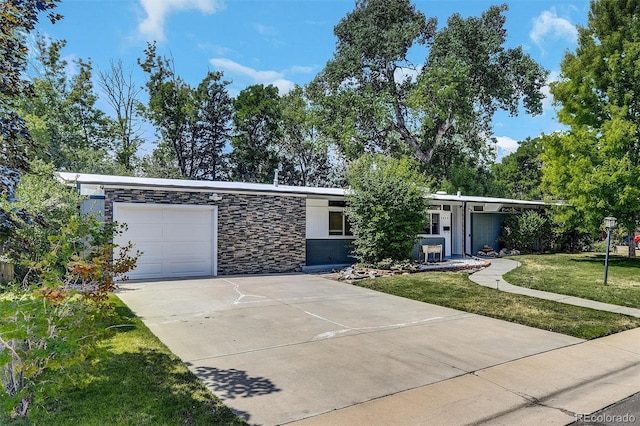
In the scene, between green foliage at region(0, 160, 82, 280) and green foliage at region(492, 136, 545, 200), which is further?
green foliage at region(492, 136, 545, 200)

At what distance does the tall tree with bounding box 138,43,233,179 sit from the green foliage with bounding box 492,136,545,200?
25281 mm

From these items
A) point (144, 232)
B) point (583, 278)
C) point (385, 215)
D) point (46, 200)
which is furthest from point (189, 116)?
point (583, 278)

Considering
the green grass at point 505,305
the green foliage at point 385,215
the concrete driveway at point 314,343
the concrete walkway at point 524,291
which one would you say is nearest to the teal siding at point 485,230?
the concrete walkway at point 524,291

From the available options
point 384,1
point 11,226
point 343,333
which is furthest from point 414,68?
point 11,226

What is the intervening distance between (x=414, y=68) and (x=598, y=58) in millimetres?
13237

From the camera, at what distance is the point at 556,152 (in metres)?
17.7

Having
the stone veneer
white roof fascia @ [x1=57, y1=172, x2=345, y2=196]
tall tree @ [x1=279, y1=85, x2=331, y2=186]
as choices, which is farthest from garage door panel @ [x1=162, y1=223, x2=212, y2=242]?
tall tree @ [x1=279, y1=85, x2=331, y2=186]

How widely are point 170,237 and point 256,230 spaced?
2.68 m

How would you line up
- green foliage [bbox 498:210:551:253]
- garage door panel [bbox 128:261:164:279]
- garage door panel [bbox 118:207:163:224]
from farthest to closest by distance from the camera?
green foliage [bbox 498:210:551:253] < garage door panel [bbox 128:261:164:279] < garage door panel [bbox 118:207:163:224]

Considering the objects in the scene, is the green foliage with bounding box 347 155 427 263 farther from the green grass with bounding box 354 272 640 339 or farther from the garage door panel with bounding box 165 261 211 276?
the garage door panel with bounding box 165 261 211 276

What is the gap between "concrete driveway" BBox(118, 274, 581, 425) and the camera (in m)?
4.43

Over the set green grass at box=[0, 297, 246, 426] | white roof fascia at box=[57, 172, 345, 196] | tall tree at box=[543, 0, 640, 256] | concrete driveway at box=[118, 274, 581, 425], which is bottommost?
A: concrete driveway at box=[118, 274, 581, 425]

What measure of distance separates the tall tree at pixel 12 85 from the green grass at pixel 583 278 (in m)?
11.2

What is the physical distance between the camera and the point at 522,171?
40844 millimetres
